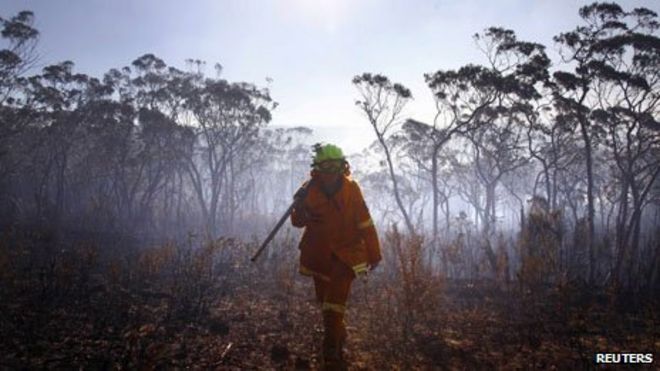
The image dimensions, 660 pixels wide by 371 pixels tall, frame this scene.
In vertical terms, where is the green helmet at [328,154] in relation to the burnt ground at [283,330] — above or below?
above

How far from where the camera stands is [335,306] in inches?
161

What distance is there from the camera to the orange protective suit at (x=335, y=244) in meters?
4.12

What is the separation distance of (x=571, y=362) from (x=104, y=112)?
24.5 meters

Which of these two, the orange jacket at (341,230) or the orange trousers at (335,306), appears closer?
the orange trousers at (335,306)

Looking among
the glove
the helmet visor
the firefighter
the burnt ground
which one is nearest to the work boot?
the firefighter

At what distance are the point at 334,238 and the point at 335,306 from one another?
57cm

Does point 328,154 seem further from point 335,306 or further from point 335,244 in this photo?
point 335,306

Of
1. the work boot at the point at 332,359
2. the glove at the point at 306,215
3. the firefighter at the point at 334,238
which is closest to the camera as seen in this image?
the work boot at the point at 332,359

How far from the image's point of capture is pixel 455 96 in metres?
21.0

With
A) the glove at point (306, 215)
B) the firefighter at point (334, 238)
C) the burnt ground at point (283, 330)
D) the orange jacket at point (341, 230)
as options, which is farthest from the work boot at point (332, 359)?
the glove at point (306, 215)

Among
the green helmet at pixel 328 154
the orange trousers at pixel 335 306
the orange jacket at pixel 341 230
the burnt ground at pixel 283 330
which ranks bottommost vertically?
the burnt ground at pixel 283 330

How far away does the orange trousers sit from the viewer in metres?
4.05

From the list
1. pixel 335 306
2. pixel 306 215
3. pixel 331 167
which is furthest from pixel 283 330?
pixel 331 167

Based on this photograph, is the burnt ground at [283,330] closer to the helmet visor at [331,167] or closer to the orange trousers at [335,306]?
the orange trousers at [335,306]
